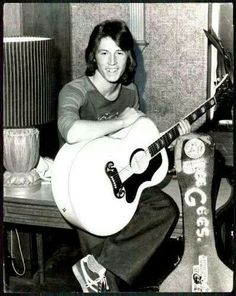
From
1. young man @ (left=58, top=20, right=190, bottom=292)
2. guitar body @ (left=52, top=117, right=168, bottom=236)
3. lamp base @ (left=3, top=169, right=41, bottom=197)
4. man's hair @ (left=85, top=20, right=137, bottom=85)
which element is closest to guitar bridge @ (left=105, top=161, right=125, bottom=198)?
guitar body @ (left=52, top=117, right=168, bottom=236)

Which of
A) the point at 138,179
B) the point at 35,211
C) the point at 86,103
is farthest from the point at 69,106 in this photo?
the point at 35,211

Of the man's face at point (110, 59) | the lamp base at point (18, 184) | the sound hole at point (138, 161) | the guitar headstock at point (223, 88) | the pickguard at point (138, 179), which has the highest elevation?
the man's face at point (110, 59)

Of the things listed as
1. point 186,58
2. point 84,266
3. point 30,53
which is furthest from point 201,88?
point 84,266

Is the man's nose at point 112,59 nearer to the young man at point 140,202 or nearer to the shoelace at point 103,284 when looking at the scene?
the young man at point 140,202

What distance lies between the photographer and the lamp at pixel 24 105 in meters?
1.72

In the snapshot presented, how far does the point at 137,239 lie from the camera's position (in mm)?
1663

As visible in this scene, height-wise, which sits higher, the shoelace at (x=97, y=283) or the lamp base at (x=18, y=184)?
the lamp base at (x=18, y=184)

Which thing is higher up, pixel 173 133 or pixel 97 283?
pixel 173 133

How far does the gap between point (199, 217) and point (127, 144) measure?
0.31 metres

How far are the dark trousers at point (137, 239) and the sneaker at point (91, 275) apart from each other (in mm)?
21

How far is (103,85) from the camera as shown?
1.76m

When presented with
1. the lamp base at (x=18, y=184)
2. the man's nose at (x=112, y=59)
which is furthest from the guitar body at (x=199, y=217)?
the lamp base at (x=18, y=184)

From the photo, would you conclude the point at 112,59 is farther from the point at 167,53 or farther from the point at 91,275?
the point at 91,275

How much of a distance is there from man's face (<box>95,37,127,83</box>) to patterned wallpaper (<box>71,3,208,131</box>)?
0.53ft
